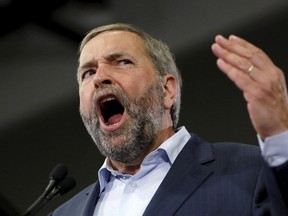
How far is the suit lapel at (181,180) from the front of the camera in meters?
1.44

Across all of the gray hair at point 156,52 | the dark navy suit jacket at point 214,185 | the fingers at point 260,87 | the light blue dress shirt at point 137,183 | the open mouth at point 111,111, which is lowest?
the dark navy suit jacket at point 214,185

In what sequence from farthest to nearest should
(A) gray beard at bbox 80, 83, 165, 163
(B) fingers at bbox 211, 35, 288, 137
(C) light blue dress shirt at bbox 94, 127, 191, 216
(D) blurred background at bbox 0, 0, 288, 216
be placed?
(D) blurred background at bbox 0, 0, 288, 216 → (A) gray beard at bbox 80, 83, 165, 163 → (C) light blue dress shirt at bbox 94, 127, 191, 216 → (B) fingers at bbox 211, 35, 288, 137

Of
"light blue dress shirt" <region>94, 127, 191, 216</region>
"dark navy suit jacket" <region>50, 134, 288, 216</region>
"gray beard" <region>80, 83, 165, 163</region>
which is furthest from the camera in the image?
"gray beard" <region>80, 83, 165, 163</region>

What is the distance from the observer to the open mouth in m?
1.74

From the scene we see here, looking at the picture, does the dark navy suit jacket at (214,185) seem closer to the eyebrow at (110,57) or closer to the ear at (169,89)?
the ear at (169,89)

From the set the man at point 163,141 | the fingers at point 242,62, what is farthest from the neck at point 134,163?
the fingers at point 242,62

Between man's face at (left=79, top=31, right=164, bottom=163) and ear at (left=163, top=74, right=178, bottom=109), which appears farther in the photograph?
ear at (left=163, top=74, right=178, bottom=109)

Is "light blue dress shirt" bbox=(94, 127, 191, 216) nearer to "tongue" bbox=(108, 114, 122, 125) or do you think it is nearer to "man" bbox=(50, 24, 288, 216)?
"man" bbox=(50, 24, 288, 216)

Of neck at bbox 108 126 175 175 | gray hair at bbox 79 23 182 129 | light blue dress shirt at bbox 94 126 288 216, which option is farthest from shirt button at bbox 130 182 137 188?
gray hair at bbox 79 23 182 129

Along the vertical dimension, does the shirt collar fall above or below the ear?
below

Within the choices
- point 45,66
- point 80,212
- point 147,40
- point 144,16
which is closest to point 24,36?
point 45,66

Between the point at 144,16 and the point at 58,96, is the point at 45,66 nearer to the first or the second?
the point at 58,96

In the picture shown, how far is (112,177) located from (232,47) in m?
0.64

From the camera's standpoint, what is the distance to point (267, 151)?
3.94ft
